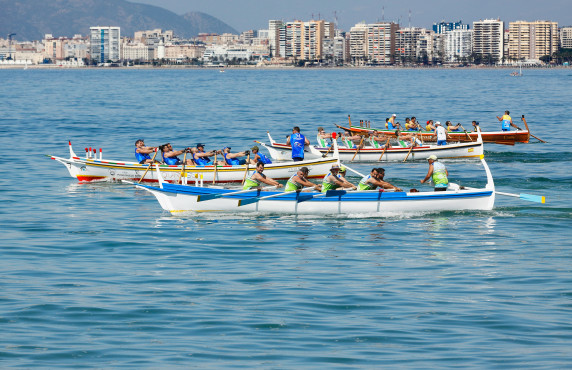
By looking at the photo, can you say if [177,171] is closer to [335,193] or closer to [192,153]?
[192,153]

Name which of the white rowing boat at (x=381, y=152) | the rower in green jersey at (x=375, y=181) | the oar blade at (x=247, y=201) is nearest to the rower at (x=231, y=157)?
the white rowing boat at (x=381, y=152)

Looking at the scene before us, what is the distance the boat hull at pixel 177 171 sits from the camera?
111ft

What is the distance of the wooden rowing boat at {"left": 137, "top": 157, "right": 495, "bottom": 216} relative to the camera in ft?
86.5

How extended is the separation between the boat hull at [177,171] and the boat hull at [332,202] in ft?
17.3

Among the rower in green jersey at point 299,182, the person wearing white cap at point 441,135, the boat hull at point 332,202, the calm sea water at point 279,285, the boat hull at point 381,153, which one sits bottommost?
the calm sea water at point 279,285

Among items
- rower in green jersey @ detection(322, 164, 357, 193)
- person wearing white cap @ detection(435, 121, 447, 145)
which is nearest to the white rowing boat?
person wearing white cap @ detection(435, 121, 447, 145)

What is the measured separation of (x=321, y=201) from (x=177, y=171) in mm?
8896

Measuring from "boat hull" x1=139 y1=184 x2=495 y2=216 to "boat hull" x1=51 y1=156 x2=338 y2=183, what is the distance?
5273mm

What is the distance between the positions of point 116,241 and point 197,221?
332 centimetres

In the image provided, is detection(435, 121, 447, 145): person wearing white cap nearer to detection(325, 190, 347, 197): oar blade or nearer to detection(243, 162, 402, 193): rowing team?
detection(243, 162, 402, 193): rowing team

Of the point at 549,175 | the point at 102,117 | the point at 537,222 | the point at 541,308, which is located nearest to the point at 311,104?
A: the point at 102,117

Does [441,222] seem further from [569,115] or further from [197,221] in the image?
[569,115]

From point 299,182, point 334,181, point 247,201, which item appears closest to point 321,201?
point 334,181

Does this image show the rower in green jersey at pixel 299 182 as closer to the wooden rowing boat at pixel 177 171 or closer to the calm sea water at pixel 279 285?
the calm sea water at pixel 279 285
